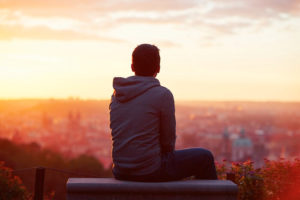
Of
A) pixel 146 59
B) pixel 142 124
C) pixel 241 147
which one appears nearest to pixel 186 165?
pixel 142 124

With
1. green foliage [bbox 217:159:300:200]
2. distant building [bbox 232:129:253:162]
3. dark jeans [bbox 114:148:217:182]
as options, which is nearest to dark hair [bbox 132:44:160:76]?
dark jeans [bbox 114:148:217:182]

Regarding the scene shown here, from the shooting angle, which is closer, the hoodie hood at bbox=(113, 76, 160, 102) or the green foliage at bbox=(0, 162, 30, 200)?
the hoodie hood at bbox=(113, 76, 160, 102)

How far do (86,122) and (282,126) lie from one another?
3098cm

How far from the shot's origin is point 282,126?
7194 cm

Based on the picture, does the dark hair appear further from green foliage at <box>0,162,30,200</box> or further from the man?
green foliage at <box>0,162,30,200</box>

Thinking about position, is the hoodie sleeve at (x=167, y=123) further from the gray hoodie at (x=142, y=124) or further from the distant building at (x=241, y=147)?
the distant building at (x=241, y=147)

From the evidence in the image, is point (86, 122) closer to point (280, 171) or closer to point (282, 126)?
point (282, 126)

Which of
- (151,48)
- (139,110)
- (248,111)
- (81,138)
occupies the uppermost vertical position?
(151,48)

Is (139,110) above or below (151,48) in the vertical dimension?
below

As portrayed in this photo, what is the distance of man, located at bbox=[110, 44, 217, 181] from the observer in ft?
10.6

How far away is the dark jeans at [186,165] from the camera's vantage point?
3.31 meters

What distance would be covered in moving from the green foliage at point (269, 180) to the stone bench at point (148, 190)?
169 cm

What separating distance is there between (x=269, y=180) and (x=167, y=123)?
227 cm

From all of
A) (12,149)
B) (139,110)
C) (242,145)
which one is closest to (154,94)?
(139,110)
